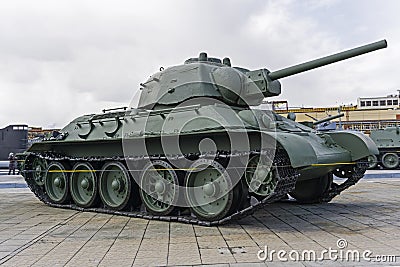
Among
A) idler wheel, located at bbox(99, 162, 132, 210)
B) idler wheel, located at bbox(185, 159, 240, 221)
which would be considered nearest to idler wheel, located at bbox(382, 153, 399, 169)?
idler wheel, located at bbox(99, 162, 132, 210)

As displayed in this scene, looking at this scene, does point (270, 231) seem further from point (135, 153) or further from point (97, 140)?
point (97, 140)

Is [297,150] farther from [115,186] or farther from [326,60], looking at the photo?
[115,186]

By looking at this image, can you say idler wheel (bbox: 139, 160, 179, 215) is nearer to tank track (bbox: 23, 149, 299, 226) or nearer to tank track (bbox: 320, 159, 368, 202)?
tank track (bbox: 23, 149, 299, 226)

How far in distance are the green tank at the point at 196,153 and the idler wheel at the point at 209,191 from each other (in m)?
0.02

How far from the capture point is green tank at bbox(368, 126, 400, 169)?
28703mm

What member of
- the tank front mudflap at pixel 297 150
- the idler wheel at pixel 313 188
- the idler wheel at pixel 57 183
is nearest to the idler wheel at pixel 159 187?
the tank front mudflap at pixel 297 150

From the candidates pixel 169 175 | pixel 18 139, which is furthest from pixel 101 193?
pixel 18 139

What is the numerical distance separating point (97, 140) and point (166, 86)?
2.14 metres

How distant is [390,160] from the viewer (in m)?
29.1

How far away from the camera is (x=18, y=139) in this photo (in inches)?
1196

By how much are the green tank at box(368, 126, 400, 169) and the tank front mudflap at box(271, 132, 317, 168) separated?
21.7 meters

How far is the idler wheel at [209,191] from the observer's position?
9.00 m

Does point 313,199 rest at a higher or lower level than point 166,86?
lower

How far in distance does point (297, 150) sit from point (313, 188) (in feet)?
14.3
